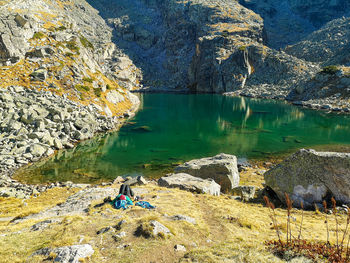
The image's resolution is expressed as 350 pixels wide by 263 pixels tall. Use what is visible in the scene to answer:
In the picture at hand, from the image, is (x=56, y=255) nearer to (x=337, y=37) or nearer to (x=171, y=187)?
(x=171, y=187)

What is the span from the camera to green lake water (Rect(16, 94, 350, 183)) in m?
28.2

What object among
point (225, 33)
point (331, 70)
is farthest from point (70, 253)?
point (225, 33)

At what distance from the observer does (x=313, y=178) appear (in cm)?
1521

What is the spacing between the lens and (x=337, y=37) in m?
145

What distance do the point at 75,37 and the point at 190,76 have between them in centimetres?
10332

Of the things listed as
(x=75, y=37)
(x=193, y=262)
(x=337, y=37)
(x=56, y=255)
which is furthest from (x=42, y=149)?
(x=337, y=37)

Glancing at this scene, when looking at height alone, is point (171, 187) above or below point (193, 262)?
below

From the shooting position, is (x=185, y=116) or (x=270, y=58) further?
(x=270, y=58)

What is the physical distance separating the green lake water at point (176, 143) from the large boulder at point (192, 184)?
338 inches

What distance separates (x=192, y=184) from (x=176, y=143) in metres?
22.1

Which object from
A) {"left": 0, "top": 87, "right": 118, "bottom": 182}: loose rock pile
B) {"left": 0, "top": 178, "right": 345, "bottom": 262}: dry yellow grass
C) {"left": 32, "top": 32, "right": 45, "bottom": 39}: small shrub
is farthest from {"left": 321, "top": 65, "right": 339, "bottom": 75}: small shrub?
{"left": 32, "top": 32, "right": 45, "bottom": 39}: small shrub

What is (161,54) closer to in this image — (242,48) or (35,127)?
(242,48)

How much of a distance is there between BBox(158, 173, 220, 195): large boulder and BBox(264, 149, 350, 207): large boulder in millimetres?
4428

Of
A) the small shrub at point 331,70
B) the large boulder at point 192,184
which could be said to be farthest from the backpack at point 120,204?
the small shrub at point 331,70
